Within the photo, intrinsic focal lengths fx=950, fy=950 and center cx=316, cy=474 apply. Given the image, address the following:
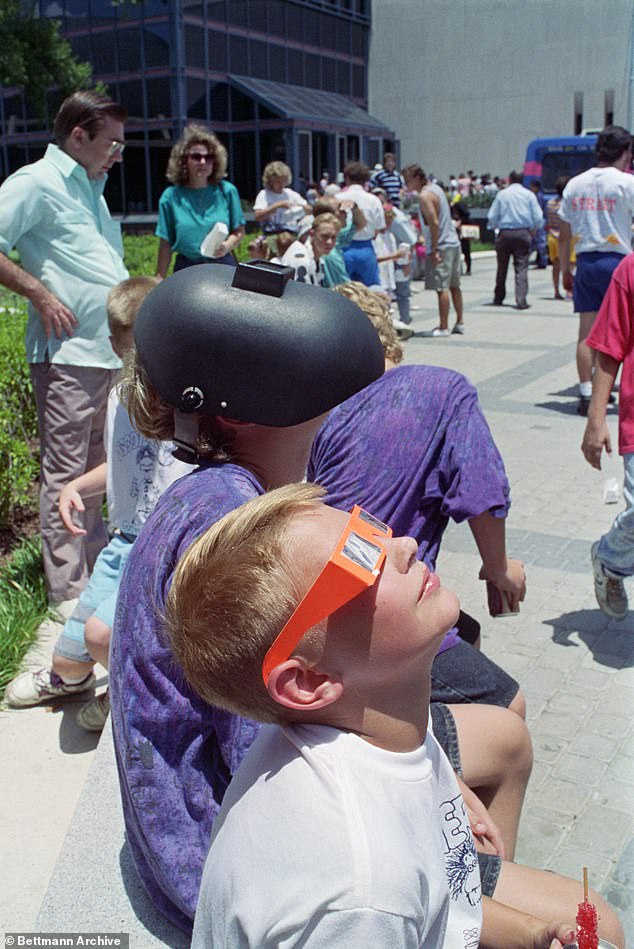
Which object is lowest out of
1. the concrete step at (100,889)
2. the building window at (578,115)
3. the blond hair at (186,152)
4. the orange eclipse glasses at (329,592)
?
the concrete step at (100,889)

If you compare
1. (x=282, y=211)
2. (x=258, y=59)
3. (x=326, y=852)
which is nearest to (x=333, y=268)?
(x=282, y=211)

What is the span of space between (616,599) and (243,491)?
2915 mm

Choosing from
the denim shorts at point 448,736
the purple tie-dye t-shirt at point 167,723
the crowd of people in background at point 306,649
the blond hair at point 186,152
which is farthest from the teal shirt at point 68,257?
the purple tie-dye t-shirt at point 167,723

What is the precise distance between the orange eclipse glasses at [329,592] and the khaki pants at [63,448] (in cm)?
300

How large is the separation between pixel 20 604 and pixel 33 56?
19.7 metres

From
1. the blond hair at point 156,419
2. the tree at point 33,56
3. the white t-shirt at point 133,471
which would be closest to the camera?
the blond hair at point 156,419

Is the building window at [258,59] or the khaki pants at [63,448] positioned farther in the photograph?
the building window at [258,59]

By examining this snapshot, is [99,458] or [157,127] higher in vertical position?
[157,127]

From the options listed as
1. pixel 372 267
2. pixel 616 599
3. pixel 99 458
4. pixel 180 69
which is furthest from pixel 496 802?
pixel 180 69

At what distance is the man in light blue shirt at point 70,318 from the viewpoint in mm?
4137

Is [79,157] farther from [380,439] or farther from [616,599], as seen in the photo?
[616,599]

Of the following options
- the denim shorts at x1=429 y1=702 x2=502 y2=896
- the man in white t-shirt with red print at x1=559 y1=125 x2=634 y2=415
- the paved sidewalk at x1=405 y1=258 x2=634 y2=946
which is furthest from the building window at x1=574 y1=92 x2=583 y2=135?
the denim shorts at x1=429 y1=702 x2=502 y2=896

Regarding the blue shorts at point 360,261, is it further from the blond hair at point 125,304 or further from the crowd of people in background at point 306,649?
the crowd of people in background at point 306,649

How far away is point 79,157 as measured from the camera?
420 cm
